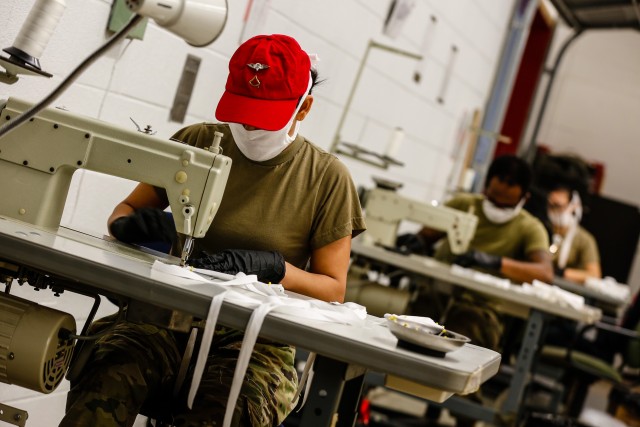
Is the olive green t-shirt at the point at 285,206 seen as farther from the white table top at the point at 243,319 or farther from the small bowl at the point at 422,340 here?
the small bowl at the point at 422,340

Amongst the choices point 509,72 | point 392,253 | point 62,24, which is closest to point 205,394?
point 62,24

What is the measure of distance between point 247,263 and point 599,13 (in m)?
6.56

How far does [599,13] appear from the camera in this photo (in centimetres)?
753

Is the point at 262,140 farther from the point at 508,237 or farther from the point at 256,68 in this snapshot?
the point at 508,237

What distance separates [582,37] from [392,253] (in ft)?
21.3

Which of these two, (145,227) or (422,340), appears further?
(145,227)

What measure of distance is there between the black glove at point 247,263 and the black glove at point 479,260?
85.8 inches

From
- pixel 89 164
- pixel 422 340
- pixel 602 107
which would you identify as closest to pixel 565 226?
pixel 602 107

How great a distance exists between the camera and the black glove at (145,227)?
1.92 metres

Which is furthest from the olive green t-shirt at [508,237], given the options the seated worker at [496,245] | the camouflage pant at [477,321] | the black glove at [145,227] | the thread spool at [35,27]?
the thread spool at [35,27]

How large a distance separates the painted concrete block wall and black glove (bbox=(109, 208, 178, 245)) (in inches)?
18.9

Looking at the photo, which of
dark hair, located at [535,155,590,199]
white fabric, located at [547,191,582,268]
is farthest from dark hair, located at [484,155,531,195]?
dark hair, located at [535,155,590,199]

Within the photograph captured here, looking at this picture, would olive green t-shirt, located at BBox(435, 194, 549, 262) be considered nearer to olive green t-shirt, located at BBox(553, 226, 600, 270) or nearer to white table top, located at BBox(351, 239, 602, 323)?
white table top, located at BBox(351, 239, 602, 323)

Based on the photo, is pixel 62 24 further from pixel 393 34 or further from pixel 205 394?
pixel 393 34
